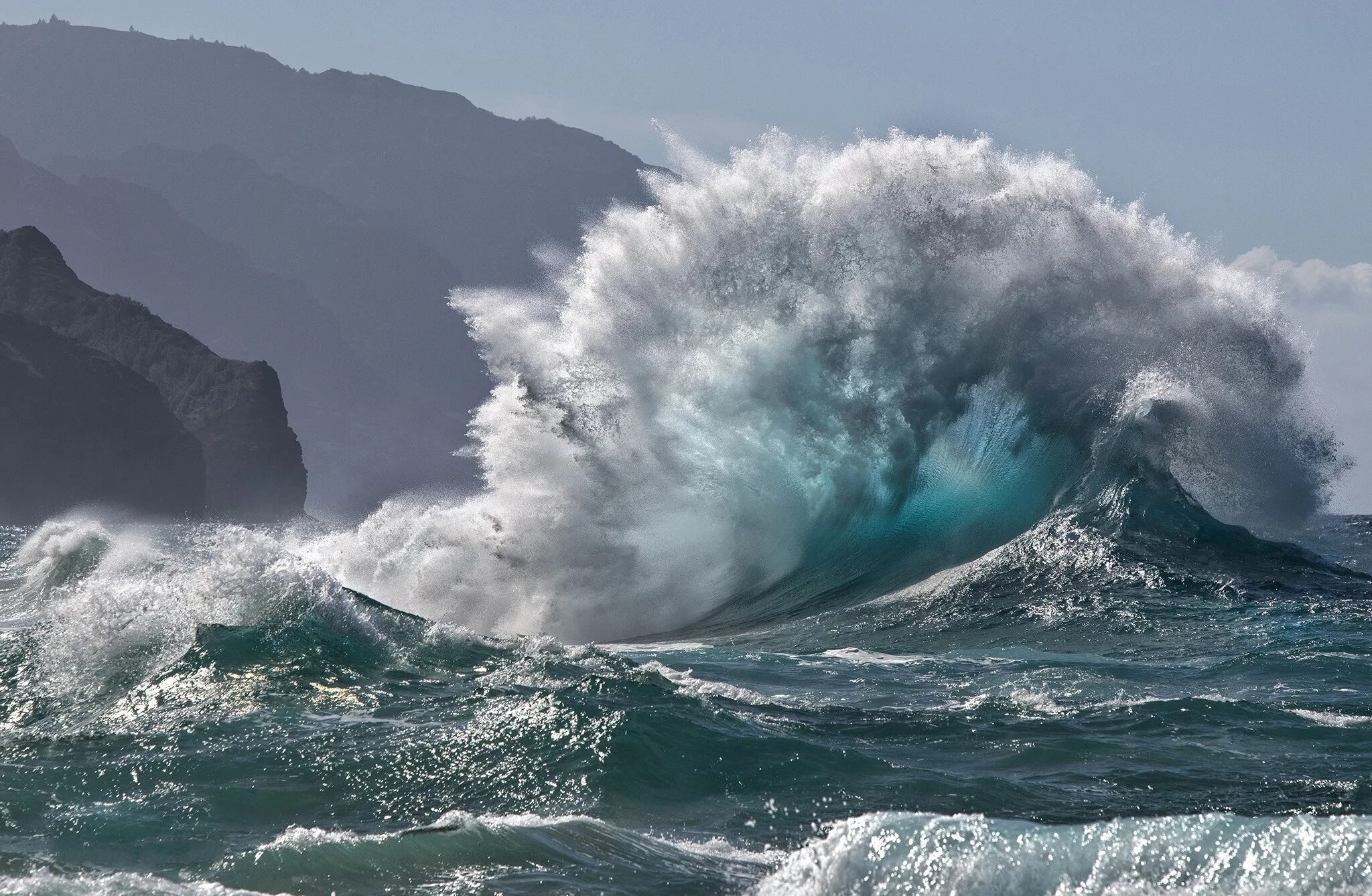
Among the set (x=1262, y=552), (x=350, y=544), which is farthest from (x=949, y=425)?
(x=350, y=544)

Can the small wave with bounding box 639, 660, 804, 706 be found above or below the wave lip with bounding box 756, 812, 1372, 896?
above

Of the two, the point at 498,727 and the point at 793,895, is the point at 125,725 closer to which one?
the point at 498,727

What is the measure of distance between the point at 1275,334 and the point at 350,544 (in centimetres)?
1804

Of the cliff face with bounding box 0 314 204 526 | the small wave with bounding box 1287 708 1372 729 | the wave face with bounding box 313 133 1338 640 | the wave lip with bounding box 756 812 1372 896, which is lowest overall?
the wave lip with bounding box 756 812 1372 896

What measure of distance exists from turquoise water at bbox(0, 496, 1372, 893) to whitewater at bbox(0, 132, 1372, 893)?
0.04 metres

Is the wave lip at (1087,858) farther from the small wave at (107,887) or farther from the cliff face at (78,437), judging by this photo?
the cliff face at (78,437)

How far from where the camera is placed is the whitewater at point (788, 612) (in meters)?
7.31

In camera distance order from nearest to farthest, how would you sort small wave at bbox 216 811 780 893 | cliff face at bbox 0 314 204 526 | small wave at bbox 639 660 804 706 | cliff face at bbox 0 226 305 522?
1. small wave at bbox 216 811 780 893
2. small wave at bbox 639 660 804 706
3. cliff face at bbox 0 314 204 526
4. cliff face at bbox 0 226 305 522

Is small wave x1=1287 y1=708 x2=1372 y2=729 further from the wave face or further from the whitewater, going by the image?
the wave face

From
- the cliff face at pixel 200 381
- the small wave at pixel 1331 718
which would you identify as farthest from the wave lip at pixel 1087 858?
the cliff face at pixel 200 381

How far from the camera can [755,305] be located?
24297mm

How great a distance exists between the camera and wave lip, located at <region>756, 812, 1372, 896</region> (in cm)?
609

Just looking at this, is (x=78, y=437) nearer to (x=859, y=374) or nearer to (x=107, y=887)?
(x=859, y=374)

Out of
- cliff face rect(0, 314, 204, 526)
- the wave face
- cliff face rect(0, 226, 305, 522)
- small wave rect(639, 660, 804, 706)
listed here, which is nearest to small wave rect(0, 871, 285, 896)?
small wave rect(639, 660, 804, 706)
